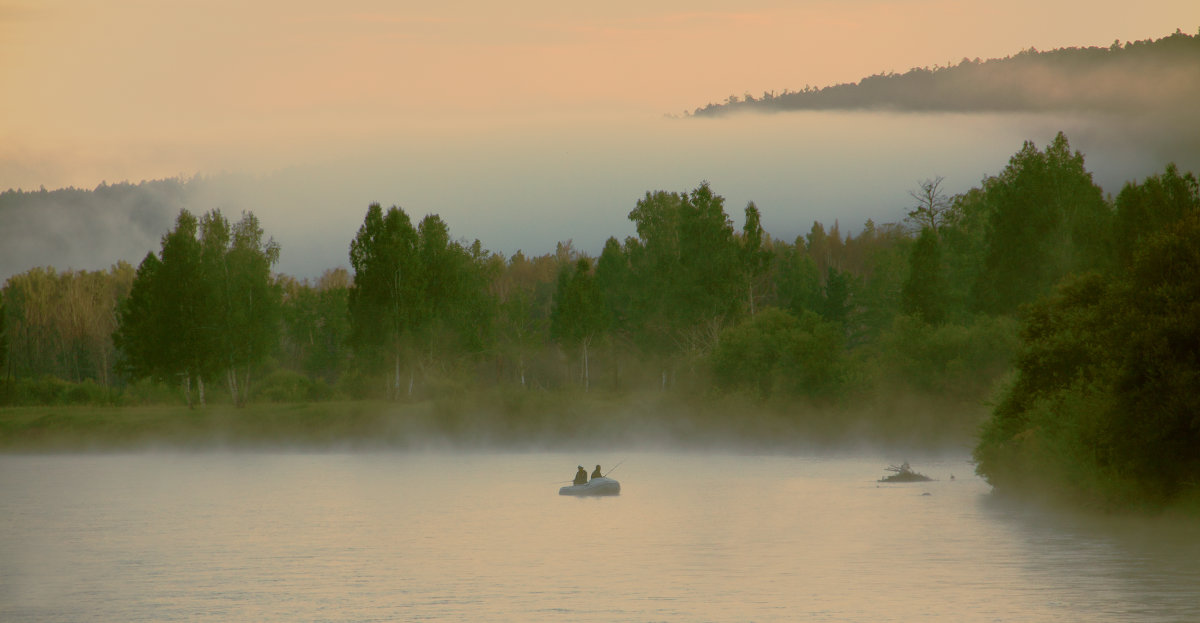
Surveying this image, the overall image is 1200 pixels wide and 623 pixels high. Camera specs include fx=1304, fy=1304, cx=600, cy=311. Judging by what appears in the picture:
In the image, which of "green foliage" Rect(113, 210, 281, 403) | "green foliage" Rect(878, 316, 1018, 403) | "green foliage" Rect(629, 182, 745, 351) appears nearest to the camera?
"green foliage" Rect(878, 316, 1018, 403)

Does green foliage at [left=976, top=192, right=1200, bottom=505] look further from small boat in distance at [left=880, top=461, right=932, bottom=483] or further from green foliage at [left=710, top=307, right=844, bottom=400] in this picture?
green foliage at [left=710, top=307, right=844, bottom=400]

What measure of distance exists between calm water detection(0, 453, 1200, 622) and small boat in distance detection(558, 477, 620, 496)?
0.50 meters

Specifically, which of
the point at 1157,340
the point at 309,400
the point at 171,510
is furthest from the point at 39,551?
the point at 309,400

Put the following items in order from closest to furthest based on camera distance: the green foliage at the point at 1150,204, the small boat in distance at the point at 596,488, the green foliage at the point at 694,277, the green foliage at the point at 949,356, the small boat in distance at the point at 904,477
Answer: the small boat in distance at the point at 596,488, the small boat in distance at the point at 904,477, the green foliage at the point at 1150,204, the green foliage at the point at 949,356, the green foliage at the point at 694,277

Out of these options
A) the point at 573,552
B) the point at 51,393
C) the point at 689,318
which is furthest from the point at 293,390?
the point at 573,552

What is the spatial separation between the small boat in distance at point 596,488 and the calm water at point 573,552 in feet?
A: 1.65

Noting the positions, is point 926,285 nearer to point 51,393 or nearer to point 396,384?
point 396,384

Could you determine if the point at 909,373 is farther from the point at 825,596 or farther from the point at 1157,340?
the point at 825,596

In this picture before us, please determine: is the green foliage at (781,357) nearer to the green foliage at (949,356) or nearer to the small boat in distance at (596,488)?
the green foliage at (949,356)

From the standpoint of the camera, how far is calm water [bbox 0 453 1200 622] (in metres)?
32.2

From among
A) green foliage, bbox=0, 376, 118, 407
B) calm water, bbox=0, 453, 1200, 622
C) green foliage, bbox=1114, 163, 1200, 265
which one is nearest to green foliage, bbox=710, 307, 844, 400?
calm water, bbox=0, 453, 1200, 622

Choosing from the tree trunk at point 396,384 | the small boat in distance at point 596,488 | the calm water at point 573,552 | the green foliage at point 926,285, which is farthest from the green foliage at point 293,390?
the small boat in distance at point 596,488

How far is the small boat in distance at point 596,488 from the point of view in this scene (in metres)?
65.7

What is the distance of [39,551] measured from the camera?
47.1m
